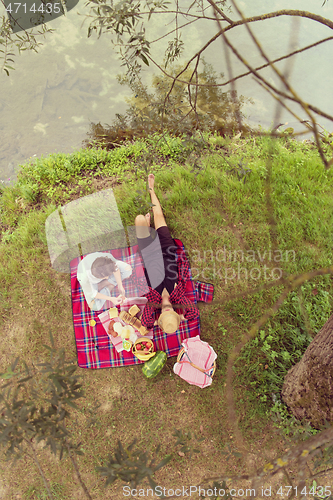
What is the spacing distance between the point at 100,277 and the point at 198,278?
4.26 feet

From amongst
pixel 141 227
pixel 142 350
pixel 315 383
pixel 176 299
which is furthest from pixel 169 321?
pixel 315 383

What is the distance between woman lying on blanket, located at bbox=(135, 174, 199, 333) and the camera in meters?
3.46

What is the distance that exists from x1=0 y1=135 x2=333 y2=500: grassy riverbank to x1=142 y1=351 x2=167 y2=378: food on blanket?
201 millimetres

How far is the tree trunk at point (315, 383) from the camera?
202 cm

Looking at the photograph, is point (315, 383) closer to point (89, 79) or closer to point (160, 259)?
point (160, 259)

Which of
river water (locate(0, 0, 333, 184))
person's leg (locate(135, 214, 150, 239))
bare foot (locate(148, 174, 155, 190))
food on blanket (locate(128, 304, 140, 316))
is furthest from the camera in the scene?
river water (locate(0, 0, 333, 184))

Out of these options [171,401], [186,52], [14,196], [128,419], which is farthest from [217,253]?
[186,52]

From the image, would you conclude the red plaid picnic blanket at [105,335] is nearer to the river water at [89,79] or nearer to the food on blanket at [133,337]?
the food on blanket at [133,337]

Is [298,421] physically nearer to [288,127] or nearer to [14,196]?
[288,127]

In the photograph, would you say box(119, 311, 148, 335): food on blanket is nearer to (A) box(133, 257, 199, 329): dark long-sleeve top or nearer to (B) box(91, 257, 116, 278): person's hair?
(A) box(133, 257, 199, 329): dark long-sleeve top

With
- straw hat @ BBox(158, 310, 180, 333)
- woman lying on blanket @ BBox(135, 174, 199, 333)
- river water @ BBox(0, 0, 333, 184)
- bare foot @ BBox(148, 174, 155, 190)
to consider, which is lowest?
straw hat @ BBox(158, 310, 180, 333)

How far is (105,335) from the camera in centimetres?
357

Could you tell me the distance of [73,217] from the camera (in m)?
4.11

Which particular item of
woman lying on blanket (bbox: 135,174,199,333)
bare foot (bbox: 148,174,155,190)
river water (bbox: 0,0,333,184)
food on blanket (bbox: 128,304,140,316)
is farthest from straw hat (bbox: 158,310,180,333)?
river water (bbox: 0,0,333,184)
